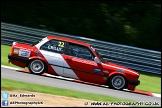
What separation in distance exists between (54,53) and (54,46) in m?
0.26

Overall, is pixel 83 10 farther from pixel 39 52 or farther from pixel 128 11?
pixel 39 52

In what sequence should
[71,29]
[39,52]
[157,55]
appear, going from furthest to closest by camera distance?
1. [71,29]
2. [157,55]
3. [39,52]

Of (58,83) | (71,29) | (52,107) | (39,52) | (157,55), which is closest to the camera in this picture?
(52,107)

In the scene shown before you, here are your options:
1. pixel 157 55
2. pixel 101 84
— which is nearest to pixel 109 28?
pixel 157 55

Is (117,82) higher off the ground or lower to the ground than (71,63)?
lower

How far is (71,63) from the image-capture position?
41.3 ft

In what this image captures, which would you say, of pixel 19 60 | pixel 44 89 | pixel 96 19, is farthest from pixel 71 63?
pixel 96 19

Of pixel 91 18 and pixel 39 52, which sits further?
pixel 91 18

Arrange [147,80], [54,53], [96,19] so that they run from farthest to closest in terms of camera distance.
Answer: [96,19]
[147,80]
[54,53]

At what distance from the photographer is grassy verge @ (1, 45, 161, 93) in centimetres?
1386

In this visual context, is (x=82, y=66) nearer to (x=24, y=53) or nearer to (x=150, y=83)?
(x=24, y=53)

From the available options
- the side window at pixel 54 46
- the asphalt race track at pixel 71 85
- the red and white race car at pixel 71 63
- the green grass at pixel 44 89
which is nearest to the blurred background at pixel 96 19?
the side window at pixel 54 46

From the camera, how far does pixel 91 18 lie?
2053 centimetres

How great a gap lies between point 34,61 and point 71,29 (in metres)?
7.57
